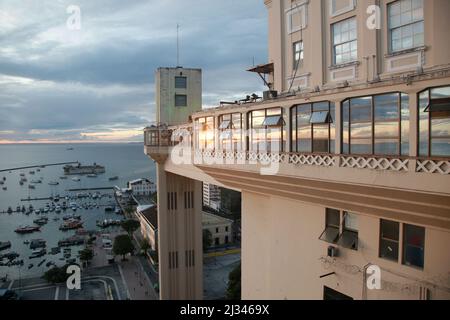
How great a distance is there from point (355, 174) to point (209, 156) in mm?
6021

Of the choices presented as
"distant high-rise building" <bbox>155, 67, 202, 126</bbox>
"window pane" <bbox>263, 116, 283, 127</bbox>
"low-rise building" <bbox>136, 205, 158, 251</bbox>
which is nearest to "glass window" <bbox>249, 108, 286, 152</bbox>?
"window pane" <bbox>263, 116, 283, 127</bbox>

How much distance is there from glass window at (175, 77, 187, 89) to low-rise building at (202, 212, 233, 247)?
35.9 m

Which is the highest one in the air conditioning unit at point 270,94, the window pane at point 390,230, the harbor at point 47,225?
the air conditioning unit at point 270,94

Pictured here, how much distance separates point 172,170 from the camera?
1822 cm

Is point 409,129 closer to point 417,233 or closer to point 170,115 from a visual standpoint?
point 417,233

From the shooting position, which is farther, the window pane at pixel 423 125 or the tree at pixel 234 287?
the tree at pixel 234 287

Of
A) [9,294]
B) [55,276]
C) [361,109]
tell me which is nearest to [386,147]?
[361,109]

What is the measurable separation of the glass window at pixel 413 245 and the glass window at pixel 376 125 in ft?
5.87

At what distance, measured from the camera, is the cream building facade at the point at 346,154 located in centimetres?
600

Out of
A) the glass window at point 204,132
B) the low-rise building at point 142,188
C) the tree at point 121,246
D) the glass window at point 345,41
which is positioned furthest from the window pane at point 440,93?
the low-rise building at point 142,188

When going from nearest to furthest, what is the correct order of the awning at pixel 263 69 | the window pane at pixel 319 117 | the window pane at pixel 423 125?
1. the window pane at pixel 423 125
2. the window pane at pixel 319 117
3. the awning at pixel 263 69

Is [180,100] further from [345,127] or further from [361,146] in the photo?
[361,146]

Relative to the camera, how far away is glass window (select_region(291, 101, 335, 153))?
7.55 m

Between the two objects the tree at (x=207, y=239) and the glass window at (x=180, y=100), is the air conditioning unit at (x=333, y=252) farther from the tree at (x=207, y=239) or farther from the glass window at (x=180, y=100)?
the tree at (x=207, y=239)
